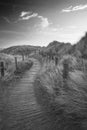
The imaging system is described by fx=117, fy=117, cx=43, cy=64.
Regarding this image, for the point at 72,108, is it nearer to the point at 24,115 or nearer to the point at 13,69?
the point at 24,115

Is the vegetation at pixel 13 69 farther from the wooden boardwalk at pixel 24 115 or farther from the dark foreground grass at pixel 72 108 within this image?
the dark foreground grass at pixel 72 108

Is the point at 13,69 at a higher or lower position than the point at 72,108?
higher

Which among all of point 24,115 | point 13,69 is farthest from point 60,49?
point 24,115

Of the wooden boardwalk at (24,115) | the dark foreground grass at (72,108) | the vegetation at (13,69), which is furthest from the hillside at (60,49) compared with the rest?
the dark foreground grass at (72,108)

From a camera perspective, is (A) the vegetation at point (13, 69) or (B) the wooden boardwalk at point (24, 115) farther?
(A) the vegetation at point (13, 69)

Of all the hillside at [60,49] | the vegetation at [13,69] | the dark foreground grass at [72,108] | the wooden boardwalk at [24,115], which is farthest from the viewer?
the hillside at [60,49]

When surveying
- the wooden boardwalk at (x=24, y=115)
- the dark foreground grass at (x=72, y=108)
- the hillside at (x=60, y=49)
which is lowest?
the wooden boardwalk at (x=24, y=115)

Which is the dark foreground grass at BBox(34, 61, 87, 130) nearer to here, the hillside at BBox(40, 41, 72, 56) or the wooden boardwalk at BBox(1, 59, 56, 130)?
the wooden boardwalk at BBox(1, 59, 56, 130)

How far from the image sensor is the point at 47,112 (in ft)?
12.0

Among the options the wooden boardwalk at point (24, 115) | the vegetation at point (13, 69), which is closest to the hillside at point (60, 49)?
the vegetation at point (13, 69)

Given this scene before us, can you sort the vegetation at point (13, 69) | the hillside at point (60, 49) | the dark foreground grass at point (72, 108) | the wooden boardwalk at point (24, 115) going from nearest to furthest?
the dark foreground grass at point (72, 108)
the wooden boardwalk at point (24, 115)
the vegetation at point (13, 69)
the hillside at point (60, 49)

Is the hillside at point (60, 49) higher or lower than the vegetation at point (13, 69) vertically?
higher

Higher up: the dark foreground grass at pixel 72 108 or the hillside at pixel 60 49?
the hillside at pixel 60 49

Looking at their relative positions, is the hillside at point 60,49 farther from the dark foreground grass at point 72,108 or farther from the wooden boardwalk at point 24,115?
the dark foreground grass at point 72,108
